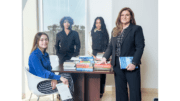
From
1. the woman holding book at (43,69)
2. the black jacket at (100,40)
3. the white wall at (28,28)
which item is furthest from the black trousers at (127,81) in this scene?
the white wall at (28,28)

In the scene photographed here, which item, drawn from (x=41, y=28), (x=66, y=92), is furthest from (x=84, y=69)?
(x=41, y=28)

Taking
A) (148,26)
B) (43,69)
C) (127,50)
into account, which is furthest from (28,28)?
(148,26)

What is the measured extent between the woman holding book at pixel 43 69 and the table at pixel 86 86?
0.11 meters

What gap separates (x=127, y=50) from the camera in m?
1.79

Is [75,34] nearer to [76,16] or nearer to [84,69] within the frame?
[76,16]

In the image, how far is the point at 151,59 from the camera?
2.82 meters

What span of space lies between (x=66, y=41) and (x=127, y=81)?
1.47 m

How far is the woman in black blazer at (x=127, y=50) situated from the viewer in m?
1.74

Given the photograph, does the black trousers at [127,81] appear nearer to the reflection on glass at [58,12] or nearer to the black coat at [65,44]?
the black coat at [65,44]

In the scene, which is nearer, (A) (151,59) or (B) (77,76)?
(B) (77,76)

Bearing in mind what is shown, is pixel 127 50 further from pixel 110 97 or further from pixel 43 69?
pixel 110 97
